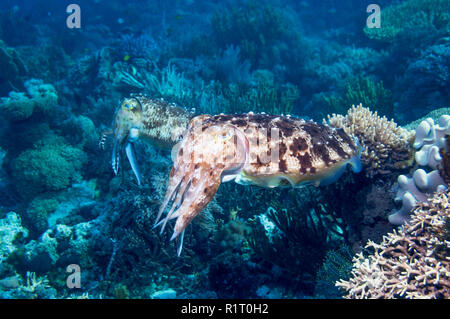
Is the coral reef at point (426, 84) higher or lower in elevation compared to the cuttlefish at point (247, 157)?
higher

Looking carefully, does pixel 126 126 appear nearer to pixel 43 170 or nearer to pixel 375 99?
pixel 43 170

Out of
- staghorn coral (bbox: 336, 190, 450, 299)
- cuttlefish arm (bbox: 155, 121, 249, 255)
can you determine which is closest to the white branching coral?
staghorn coral (bbox: 336, 190, 450, 299)

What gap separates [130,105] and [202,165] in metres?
3.27

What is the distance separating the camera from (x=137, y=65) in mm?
11195

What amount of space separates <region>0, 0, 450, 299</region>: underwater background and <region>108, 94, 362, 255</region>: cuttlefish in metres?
0.93

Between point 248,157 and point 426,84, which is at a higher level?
point 426,84

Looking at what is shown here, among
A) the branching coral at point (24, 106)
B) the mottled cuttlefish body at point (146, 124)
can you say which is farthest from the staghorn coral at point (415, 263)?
the branching coral at point (24, 106)

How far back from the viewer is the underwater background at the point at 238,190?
3293 mm

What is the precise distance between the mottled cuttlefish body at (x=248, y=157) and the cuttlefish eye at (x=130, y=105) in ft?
8.20

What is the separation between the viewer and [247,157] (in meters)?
2.81

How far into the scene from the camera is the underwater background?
3.29 metres

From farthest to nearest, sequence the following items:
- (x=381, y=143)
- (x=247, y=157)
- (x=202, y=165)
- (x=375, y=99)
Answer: (x=375, y=99) → (x=381, y=143) → (x=247, y=157) → (x=202, y=165)

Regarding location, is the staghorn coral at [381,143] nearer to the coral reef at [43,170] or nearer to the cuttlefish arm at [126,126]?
the cuttlefish arm at [126,126]

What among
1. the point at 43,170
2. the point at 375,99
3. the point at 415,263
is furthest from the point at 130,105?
the point at 375,99
